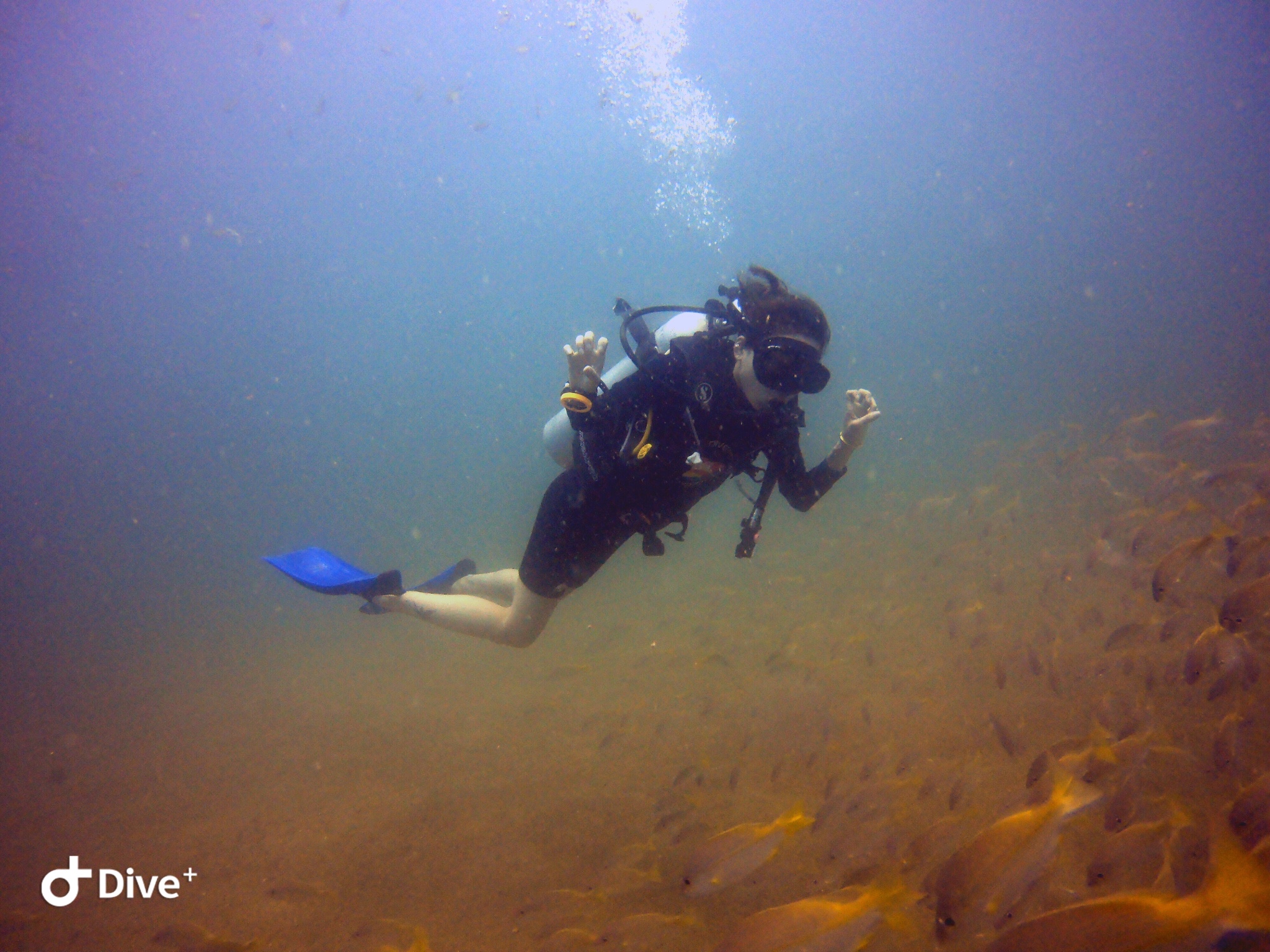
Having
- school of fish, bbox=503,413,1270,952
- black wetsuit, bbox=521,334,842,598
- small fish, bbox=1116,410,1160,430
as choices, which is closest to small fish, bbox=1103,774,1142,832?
school of fish, bbox=503,413,1270,952

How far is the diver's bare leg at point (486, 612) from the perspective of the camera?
420 centimetres

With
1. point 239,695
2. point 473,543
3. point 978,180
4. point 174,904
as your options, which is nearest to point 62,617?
point 473,543

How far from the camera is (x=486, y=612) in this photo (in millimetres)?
4414

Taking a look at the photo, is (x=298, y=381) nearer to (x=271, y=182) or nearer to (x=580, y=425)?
(x=271, y=182)

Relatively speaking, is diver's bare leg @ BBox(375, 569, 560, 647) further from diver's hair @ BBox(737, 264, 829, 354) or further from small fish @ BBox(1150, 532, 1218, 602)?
small fish @ BBox(1150, 532, 1218, 602)

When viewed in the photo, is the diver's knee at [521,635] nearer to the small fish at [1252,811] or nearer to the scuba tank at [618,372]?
the scuba tank at [618,372]

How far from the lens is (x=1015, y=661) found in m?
6.15

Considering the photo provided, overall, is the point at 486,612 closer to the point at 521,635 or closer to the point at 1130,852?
the point at 521,635

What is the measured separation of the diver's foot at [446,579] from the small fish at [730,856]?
3.39 metres

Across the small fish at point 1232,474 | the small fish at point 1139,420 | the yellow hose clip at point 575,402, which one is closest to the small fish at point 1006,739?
the yellow hose clip at point 575,402

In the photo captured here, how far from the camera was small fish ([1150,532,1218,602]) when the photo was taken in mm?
3508

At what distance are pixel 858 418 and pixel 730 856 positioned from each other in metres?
2.95

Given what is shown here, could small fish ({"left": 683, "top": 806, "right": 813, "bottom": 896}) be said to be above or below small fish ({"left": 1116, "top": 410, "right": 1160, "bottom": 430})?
below

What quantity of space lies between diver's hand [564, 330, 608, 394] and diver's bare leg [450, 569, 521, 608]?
2118 millimetres
